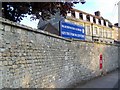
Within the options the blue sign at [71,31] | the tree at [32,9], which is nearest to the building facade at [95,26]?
the blue sign at [71,31]

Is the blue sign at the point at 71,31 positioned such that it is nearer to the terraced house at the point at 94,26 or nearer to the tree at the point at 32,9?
the tree at the point at 32,9

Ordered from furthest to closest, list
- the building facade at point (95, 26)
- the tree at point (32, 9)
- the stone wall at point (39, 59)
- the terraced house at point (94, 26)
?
the building facade at point (95, 26)
the terraced house at point (94, 26)
the tree at point (32, 9)
the stone wall at point (39, 59)

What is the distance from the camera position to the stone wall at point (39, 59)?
232 inches

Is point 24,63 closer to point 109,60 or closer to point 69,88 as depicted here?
point 69,88

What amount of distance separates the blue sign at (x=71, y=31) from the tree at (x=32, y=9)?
98cm

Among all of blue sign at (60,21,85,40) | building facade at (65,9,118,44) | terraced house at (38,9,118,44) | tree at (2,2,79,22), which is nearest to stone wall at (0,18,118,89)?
blue sign at (60,21,85,40)

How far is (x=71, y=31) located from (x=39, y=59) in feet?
14.3

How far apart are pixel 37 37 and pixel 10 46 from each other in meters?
1.99

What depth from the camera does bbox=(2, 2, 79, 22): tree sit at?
9.13 metres

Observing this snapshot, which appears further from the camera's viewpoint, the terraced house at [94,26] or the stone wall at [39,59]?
the terraced house at [94,26]

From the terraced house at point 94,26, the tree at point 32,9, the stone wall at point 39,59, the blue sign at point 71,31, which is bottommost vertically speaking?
the stone wall at point 39,59

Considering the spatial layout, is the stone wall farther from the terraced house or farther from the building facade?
the building facade

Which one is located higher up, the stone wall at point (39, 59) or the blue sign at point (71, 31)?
the blue sign at point (71, 31)

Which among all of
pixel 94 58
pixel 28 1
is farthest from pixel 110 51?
pixel 28 1
